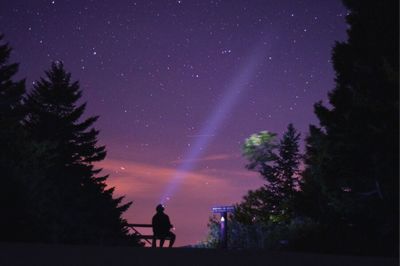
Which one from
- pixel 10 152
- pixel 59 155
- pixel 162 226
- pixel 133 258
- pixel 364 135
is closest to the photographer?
pixel 133 258

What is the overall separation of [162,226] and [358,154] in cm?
698

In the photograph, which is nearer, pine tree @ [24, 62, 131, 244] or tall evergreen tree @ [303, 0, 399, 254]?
tall evergreen tree @ [303, 0, 399, 254]

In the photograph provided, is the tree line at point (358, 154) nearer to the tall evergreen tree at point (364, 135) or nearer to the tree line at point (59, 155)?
the tall evergreen tree at point (364, 135)

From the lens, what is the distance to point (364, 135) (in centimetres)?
1903

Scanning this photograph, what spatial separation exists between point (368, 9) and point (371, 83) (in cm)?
262

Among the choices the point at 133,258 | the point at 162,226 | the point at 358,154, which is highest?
the point at 358,154

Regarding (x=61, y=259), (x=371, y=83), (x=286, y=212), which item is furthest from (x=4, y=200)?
(x=286, y=212)

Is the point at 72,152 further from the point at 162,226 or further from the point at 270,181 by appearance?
the point at 162,226

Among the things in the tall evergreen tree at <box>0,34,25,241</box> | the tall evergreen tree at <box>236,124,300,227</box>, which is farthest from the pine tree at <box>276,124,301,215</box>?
the tall evergreen tree at <box>0,34,25,241</box>

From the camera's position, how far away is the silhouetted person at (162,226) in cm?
1641

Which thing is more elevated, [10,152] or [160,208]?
[10,152]

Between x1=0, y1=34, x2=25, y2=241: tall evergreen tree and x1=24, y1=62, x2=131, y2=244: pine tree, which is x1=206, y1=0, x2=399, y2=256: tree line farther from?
x1=24, y1=62, x2=131, y2=244: pine tree

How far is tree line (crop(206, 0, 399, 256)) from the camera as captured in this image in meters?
18.2

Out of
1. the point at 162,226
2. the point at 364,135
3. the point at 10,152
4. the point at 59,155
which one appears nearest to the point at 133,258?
the point at 162,226
